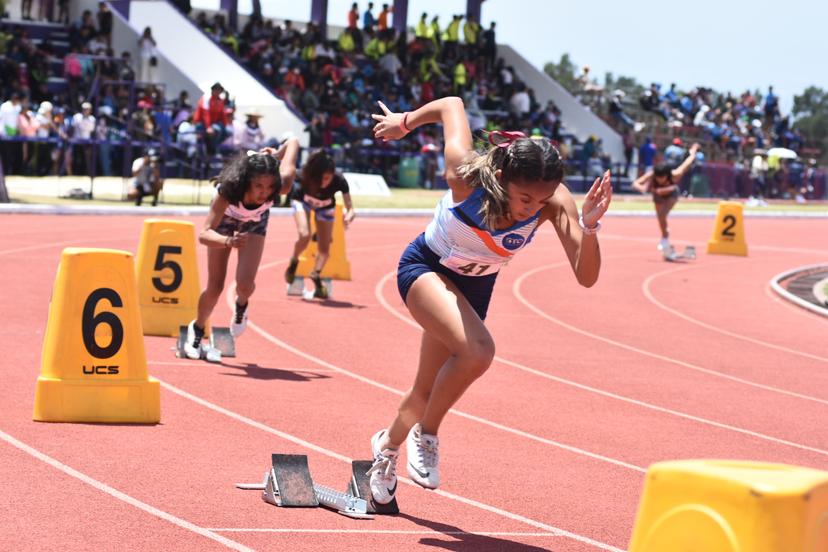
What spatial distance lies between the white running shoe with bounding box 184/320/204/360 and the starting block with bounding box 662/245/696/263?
1459 cm

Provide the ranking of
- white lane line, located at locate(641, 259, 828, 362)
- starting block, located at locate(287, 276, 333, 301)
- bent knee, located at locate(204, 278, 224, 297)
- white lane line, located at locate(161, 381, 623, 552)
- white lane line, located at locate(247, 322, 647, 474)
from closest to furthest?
white lane line, located at locate(161, 381, 623, 552) < white lane line, located at locate(247, 322, 647, 474) < bent knee, located at locate(204, 278, 224, 297) < white lane line, located at locate(641, 259, 828, 362) < starting block, located at locate(287, 276, 333, 301)

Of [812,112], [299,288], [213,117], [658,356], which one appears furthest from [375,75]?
[812,112]

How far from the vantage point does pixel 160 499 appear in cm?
672

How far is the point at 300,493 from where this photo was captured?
22.2 feet

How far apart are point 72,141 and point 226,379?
20.7 meters

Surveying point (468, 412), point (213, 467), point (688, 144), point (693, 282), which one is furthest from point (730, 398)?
point (688, 144)

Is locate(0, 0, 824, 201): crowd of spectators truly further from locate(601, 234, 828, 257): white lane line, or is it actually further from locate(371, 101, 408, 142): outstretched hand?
locate(371, 101, 408, 142): outstretched hand

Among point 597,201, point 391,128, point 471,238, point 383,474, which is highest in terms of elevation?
point 391,128

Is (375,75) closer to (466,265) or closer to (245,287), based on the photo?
(245,287)

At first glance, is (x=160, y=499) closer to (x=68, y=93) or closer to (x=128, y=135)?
(x=128, y=135)

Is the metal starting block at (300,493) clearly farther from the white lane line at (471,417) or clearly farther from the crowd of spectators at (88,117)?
the crowd of spectators at (88,117)

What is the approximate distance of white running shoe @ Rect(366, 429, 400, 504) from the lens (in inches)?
263

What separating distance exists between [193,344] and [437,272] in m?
5.18

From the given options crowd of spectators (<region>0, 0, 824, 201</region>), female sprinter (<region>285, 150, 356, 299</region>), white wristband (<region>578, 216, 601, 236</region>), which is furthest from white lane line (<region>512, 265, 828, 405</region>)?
crowd of spectators (<region>0, 0, 824, 201</region>)
